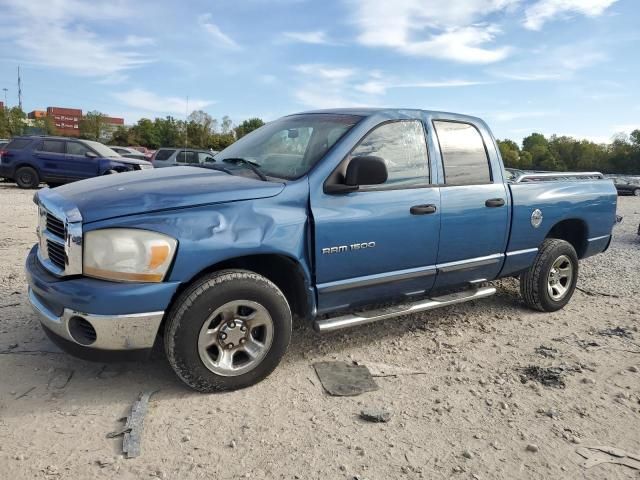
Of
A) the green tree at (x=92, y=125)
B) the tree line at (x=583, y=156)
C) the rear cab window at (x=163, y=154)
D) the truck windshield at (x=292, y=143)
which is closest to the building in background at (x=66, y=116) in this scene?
the green tree at (x=92, y=125)

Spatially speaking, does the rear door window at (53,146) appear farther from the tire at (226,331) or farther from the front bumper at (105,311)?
the tire at (226,331)

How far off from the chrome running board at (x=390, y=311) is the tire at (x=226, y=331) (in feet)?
1.03

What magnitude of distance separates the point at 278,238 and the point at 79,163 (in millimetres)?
13582

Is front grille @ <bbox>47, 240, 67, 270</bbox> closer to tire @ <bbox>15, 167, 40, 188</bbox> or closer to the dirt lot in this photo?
the dirt lot

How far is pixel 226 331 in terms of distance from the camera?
3053 millimetres

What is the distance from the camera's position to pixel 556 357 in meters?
3.86

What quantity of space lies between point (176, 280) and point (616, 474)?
8.15 feet

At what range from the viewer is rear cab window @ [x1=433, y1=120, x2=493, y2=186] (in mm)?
4035

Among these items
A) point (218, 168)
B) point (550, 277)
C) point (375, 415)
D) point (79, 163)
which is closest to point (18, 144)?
point (79, 163)

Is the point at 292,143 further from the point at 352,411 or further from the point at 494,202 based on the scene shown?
the point at 352,411

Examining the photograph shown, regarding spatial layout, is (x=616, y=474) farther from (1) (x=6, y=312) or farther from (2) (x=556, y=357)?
(1) (x=6, y=312)

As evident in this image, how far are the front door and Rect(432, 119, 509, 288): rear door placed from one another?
150mm

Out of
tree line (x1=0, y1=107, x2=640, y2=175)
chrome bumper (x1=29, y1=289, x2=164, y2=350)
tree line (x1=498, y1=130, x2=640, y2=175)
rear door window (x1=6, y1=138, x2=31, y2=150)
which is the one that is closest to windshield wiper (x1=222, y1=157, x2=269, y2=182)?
chrome bumper (x1=29, y1=289, x2=164, y2=350)

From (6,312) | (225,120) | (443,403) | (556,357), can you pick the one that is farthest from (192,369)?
(225,120)
